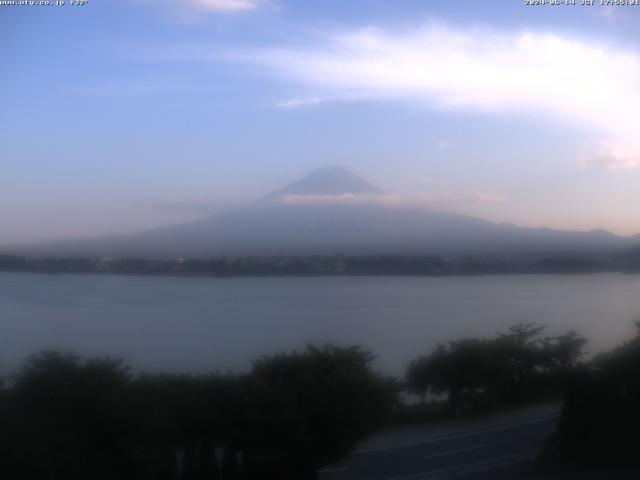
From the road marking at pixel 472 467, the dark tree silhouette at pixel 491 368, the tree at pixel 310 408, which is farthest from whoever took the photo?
the dark tree silhouette at pixel 491 368

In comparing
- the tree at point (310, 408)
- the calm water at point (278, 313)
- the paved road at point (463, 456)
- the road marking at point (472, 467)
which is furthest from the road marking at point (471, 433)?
the calm water at point (278, 313)

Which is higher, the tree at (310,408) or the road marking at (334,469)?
the tree at (310,408)

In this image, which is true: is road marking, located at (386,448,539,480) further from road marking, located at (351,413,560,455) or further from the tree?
road marking, located at (351,413,560,455)

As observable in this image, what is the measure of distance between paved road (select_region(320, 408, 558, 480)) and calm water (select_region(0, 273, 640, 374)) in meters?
2.23

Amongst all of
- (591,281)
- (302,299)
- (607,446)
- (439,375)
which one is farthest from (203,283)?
(607,446)

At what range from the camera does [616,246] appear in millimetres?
16125

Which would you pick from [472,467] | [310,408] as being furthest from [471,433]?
[310,408]

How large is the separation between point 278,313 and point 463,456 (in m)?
7.28

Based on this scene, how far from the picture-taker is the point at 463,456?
9.40 m

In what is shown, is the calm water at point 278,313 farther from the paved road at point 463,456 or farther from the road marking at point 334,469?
the paved road at point 463,456

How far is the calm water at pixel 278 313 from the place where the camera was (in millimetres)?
12571

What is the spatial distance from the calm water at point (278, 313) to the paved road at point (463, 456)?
87.6 inches

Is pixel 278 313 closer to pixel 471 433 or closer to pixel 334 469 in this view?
pixel 471 433

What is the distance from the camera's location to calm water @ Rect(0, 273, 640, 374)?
41.2 ft
